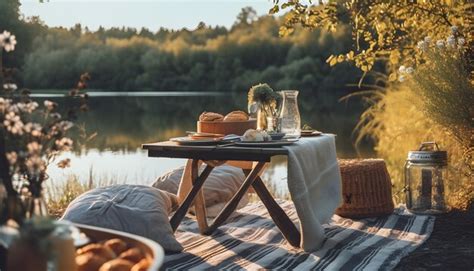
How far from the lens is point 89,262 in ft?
5.51

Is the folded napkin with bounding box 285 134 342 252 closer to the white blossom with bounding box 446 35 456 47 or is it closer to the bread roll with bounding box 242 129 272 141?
the bread roll with bounding box 242 129 272 141

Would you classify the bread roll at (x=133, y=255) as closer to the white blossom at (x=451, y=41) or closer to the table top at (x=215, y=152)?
the table top at (x=215, y=152)

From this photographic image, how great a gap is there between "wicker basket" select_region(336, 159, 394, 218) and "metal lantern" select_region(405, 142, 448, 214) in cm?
23

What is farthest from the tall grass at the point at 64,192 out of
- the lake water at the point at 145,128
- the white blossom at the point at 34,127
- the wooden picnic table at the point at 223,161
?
the white blossom at the point at 34,127

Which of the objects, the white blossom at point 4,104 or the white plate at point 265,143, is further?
the white plate at point 265,143

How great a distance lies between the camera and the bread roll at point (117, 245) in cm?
166

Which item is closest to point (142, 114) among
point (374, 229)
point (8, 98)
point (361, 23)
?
point (361, 23)

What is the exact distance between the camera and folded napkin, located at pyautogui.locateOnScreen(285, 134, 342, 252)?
3426 millimetres

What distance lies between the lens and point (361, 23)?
18.3ft

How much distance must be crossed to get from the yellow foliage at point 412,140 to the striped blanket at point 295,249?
1.66ft

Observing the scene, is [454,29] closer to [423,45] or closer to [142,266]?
[423,45]

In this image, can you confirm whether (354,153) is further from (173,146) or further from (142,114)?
(142,114)

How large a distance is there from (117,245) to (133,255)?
59 mm

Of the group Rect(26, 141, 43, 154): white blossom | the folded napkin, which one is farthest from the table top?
Rect(26, 141, 43, 154): white blossom
